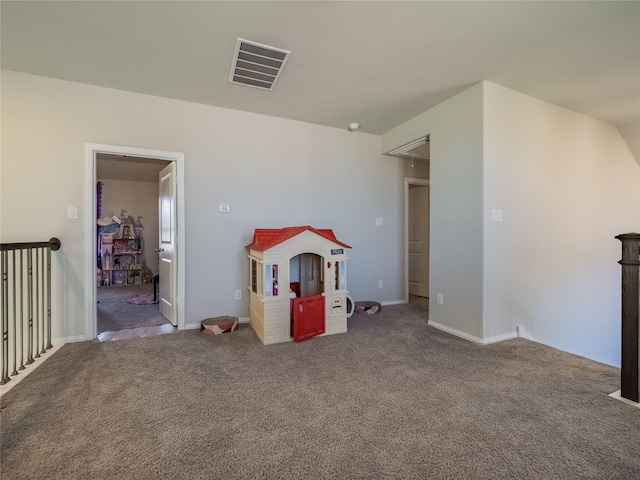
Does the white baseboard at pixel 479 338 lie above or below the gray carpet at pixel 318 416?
above

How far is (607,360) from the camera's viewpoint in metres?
3.66

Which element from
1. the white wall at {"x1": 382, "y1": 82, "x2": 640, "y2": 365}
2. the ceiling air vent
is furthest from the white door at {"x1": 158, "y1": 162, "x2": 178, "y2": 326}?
the white wall at {"x1": 382, "y1": 82, "x2": 640, "y2": 365}

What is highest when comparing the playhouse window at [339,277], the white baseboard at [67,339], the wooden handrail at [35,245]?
the wooden handrail at [35,245]

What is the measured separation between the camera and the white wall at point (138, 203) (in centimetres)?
642

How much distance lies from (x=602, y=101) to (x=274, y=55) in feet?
11.4

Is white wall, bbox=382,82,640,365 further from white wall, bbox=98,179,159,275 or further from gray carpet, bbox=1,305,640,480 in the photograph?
white wall, bbox=98,179,159,275

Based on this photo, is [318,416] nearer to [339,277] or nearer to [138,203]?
[339,277]

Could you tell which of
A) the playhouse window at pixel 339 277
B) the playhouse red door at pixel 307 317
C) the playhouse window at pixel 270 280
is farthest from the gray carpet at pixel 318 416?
the playhouse window at pixel 339 277

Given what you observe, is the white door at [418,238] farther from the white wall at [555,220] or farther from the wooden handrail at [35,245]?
the wooden handrail at [35,245]

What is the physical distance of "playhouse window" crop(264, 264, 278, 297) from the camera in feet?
9.05

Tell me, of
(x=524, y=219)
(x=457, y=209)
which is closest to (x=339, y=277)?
(x=457, y=209)

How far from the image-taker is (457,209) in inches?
118

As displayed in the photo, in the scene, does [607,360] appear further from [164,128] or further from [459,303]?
[164,128]

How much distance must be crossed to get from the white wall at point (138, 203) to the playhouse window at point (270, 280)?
5.21m
